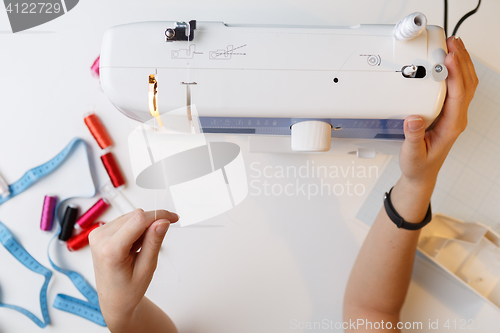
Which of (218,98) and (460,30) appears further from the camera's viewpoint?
(460,30)

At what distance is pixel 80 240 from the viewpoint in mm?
876

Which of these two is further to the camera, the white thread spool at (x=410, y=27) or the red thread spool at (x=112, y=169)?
the red thread spool at (x=112, y=169)

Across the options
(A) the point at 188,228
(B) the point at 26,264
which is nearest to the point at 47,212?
(B) the point at 26,264

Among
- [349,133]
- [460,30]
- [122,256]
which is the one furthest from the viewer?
[460,30]

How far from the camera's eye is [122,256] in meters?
0.51

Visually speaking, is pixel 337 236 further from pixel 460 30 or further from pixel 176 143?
pixel 460 30

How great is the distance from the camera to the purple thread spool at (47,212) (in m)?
0.87

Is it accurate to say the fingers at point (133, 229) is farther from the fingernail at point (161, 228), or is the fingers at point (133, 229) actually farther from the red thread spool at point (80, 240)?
the red thread spool at point (80, 240)

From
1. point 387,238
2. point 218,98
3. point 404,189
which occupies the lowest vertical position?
point 387,238

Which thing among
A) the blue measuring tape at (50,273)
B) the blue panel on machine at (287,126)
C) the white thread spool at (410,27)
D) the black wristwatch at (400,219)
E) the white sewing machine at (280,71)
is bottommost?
the blue measuring tape at (50,273)

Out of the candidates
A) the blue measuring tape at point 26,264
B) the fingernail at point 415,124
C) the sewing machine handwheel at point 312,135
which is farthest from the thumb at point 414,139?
the blue measuring tape at point 26,264

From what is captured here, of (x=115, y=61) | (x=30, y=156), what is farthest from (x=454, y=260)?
(x=30, y=156)

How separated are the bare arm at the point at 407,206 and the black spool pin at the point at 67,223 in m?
0.80

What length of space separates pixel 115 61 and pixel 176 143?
318 millimetres
